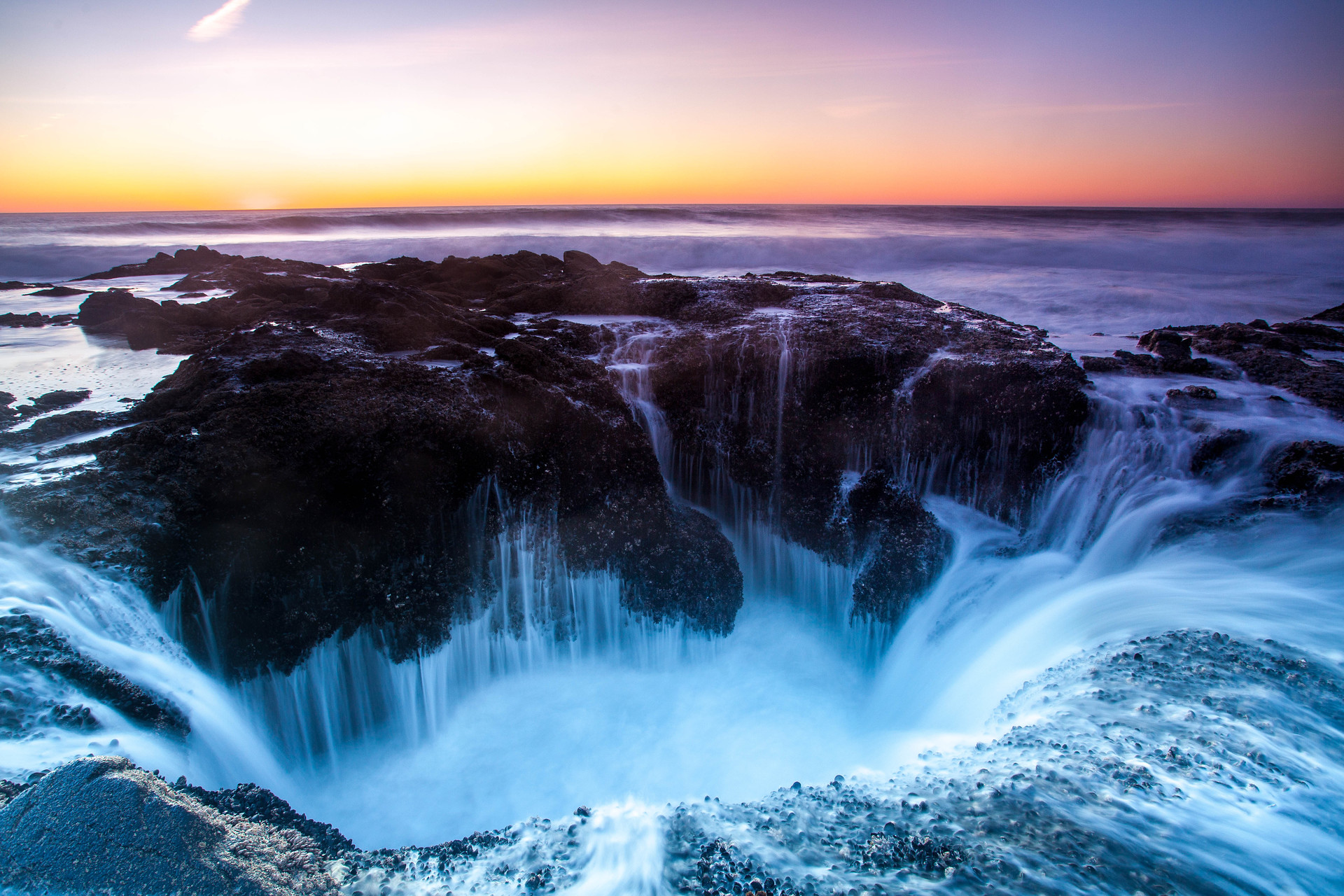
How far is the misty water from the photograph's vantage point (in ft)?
9.02

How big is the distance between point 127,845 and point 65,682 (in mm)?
1504

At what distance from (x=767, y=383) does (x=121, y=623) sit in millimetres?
5764

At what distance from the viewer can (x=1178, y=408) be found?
6.43m

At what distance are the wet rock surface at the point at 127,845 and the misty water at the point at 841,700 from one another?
0.42 meters

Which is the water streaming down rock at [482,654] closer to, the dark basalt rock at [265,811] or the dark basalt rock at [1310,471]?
the dark basalt rock at [265,811]

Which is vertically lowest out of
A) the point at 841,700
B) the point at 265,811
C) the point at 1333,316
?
the point at 841,700

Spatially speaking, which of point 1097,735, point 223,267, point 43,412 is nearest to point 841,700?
point 1097,735

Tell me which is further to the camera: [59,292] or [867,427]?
[59,292]

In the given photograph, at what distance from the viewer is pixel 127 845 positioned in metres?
2.30

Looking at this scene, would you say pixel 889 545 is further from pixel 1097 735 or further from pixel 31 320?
pixel 31 320

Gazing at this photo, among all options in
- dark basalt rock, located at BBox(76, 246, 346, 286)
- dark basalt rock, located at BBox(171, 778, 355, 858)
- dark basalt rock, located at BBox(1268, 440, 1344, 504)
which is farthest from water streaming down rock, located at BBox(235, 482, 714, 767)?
dark basalt rock, located at BBox(76, 246, 346, 286)

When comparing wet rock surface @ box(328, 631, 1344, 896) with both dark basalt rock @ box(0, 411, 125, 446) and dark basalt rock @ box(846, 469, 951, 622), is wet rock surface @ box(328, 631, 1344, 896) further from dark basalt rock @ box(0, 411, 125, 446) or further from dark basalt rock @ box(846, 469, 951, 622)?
dark basalt rock @ box(0, 411, 125, 446)

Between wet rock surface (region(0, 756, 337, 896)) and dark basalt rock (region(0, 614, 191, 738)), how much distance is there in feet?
2.45

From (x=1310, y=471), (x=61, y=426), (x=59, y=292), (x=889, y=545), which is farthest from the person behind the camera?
(x=59, y=292)
